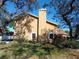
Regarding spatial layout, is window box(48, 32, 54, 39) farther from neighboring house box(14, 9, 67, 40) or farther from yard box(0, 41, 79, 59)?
yard box(0, 41, 79, 59)

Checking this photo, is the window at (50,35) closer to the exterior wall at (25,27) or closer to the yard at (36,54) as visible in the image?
the exterior wall at (25,27)

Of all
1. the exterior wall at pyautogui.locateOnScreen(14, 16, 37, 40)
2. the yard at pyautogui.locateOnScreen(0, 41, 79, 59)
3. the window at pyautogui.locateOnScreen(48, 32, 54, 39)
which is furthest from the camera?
the window at pyautogui.locateOnScreen(48, 32, 54, 39)

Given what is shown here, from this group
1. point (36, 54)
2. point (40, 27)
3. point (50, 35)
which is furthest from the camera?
point (40, 27)

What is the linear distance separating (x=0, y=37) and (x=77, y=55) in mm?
29800

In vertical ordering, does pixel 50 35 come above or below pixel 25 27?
below

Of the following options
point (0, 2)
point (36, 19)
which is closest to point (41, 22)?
point (36, 19)

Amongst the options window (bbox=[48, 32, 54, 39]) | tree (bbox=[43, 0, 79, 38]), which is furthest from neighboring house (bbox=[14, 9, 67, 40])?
tree (bbox=[43, 0, 79, 38])

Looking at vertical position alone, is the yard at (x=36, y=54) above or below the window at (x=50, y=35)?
below

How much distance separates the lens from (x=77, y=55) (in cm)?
1962

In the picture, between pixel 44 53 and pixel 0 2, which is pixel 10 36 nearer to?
pixel 0 2

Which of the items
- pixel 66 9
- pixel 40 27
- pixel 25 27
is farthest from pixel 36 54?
pixel 40 27

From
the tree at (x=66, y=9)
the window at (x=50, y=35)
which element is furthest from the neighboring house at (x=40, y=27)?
the tree at (x=66, y=9)

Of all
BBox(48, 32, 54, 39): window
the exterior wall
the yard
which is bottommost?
the yard

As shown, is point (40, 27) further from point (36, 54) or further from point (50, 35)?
point (36, 54)
